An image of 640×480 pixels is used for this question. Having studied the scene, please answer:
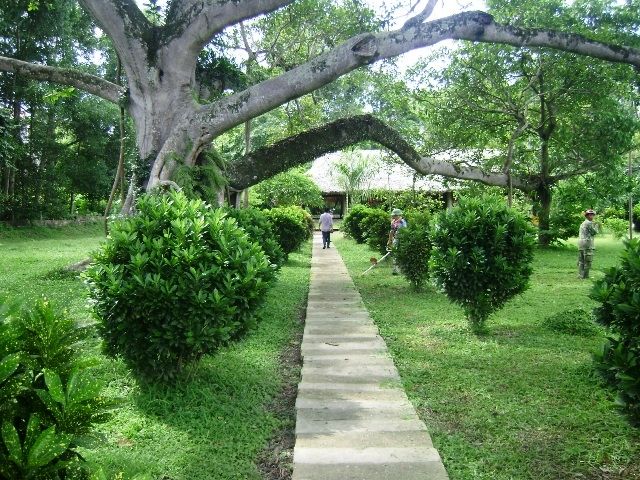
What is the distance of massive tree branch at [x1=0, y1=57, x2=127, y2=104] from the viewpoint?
8.30 m

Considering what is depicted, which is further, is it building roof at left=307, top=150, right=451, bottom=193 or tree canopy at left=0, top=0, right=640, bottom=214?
building roof at left=307, top=150, right=451, bottom=193

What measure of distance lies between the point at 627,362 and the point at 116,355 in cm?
383

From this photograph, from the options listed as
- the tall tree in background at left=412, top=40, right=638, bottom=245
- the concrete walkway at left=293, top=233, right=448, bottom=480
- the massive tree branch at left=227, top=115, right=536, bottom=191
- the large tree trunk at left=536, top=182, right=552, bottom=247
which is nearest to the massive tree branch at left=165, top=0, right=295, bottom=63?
→ the massive tree branch at left=227, top=115, right=536, bottom=191

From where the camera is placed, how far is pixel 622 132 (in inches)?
585

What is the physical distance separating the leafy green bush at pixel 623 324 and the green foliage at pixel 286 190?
22.9m

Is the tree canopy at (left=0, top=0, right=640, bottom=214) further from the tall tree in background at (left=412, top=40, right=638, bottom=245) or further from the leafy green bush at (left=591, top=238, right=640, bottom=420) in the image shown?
the tall tree in background at (left=412, top=40, right=638, bottom=245)

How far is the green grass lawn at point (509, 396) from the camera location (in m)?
3.41

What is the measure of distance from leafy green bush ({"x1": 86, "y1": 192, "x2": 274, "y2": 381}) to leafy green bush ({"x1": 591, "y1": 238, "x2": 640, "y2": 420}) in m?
2.52

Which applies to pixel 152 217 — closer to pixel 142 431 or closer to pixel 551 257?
pixel 142 431

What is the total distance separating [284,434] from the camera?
3965mm

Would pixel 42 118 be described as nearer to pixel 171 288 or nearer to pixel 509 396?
pixel 171 288

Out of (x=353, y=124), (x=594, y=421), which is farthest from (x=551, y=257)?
(x=594, y=421)

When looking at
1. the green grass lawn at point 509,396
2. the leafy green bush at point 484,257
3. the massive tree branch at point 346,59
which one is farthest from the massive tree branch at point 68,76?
the leafy green bush at point 484,257

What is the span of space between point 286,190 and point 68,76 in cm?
1809
